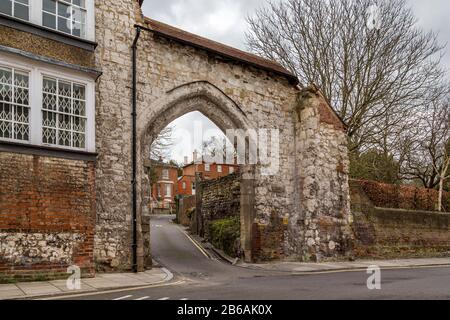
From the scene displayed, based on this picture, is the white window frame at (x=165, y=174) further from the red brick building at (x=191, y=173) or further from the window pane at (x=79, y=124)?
the window pane at (x=79, y=124)

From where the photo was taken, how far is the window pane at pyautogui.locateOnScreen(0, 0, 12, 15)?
10.3 meters

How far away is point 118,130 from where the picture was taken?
1250 cm

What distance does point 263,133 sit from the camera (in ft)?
52.2

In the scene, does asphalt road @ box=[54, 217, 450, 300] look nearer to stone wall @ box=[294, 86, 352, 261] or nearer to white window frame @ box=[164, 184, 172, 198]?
stone wall @ box=[294, 86, 352, 261]

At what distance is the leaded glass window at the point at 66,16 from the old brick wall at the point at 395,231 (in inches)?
444

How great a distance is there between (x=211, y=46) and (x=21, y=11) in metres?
5.97

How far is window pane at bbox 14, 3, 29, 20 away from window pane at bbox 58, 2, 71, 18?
84cm

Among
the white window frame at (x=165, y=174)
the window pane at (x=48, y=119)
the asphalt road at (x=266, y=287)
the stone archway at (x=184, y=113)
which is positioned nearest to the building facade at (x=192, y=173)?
the white window frame at (x=165, y=174)

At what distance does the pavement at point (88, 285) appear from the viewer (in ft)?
27.7

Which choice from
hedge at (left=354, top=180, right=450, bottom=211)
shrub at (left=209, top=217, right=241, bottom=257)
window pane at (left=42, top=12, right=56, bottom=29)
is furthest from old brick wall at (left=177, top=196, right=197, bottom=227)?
window pane at (left=42, top=12, right=56, bottom=29)

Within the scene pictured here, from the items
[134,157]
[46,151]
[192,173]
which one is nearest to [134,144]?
[134,157]

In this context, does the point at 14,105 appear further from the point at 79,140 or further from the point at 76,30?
the point at 76,30

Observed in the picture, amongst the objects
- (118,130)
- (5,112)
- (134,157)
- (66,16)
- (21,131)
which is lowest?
(134,157)
